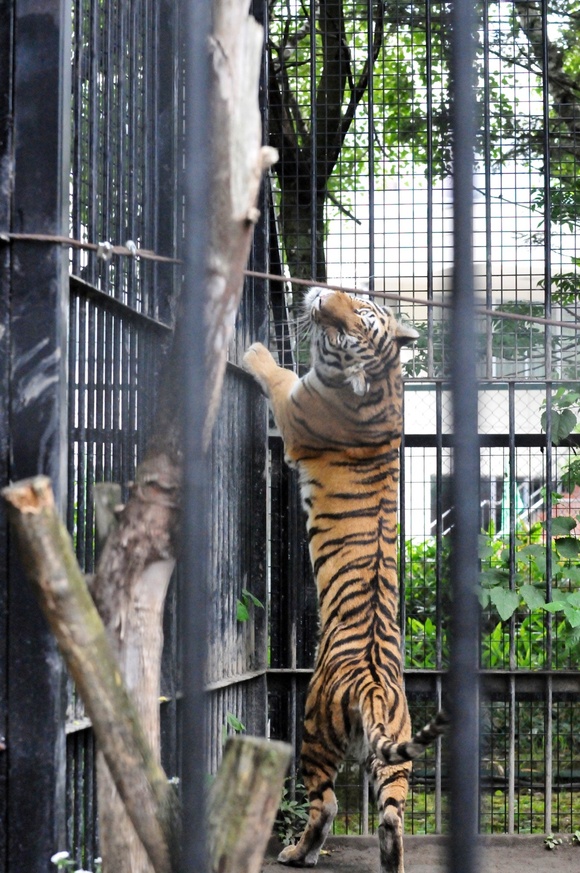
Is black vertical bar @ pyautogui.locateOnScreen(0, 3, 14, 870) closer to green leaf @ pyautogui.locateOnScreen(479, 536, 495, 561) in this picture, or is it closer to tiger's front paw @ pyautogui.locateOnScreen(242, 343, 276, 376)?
tiger's front paw @ pyautogui.locateOnScreen(242, 343, 276, 376)

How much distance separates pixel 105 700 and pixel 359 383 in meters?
3.42

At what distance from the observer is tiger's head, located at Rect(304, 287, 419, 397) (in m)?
5.04

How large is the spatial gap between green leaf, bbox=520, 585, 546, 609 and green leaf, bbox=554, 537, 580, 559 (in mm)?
359

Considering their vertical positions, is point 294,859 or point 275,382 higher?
point 275,382

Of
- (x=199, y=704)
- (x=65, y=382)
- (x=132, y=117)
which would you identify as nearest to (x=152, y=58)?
(x=132, y=117)

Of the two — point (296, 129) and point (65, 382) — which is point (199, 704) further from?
point (296, 129)

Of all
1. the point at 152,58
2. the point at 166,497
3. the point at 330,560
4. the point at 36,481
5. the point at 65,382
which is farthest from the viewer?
the point at 330,560

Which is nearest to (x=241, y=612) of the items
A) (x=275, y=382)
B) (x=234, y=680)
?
(x=234, y=680)

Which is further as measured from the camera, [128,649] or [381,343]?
[381,343]

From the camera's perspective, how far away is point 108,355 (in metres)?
3.33

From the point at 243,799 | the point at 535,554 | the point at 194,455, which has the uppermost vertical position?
the point at 194,455

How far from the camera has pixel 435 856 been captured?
16.8 ft

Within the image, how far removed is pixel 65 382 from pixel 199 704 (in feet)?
5.28

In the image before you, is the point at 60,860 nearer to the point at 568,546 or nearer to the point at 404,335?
the point at 404,335
